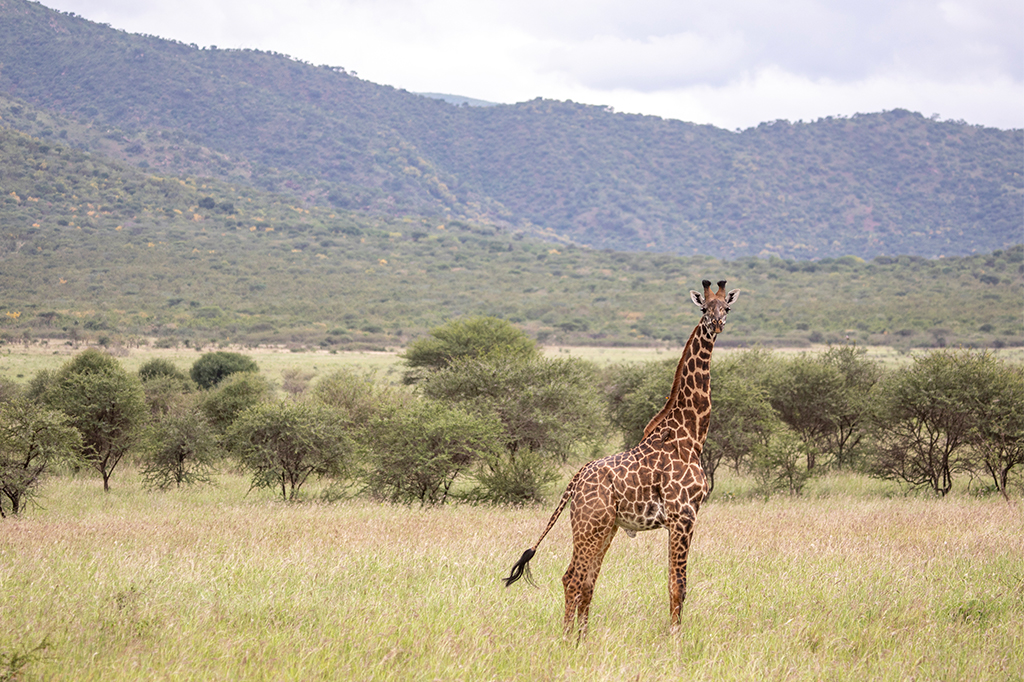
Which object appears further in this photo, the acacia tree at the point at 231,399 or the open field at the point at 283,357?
the open field at the point at 283,357

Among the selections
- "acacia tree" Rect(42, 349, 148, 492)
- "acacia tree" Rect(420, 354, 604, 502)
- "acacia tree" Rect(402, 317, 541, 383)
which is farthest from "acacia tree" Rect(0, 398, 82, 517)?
"acacia tree" Rect(402, 317, 541, 383)

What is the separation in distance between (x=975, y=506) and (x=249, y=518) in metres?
13.5

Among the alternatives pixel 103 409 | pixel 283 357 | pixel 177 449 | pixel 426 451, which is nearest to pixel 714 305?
pixel 426 451

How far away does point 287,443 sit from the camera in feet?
61.5

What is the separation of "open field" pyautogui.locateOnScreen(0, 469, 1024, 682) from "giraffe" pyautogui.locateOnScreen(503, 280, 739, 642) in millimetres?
421

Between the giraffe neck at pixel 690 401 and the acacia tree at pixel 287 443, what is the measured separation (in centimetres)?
1352

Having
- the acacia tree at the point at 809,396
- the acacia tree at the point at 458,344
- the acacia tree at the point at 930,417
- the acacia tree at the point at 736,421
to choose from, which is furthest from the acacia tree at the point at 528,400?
the acacia tree at the point at 930,417

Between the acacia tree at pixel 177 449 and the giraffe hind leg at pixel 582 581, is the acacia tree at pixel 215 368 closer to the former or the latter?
the acacia tree at pixel 177 449

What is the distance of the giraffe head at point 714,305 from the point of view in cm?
620

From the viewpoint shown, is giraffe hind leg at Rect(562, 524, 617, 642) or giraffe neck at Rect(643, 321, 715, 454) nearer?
giraffe hind leg at Rect(562, 524, 617, 642)

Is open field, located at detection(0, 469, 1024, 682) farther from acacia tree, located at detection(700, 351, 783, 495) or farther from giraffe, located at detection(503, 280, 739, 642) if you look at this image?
acacia tree, located at detection(700, 351, 783, 495)

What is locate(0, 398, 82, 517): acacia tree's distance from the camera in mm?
15688

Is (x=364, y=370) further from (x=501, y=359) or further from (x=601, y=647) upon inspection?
(x=601, y=647)

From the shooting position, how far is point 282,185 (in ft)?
615
